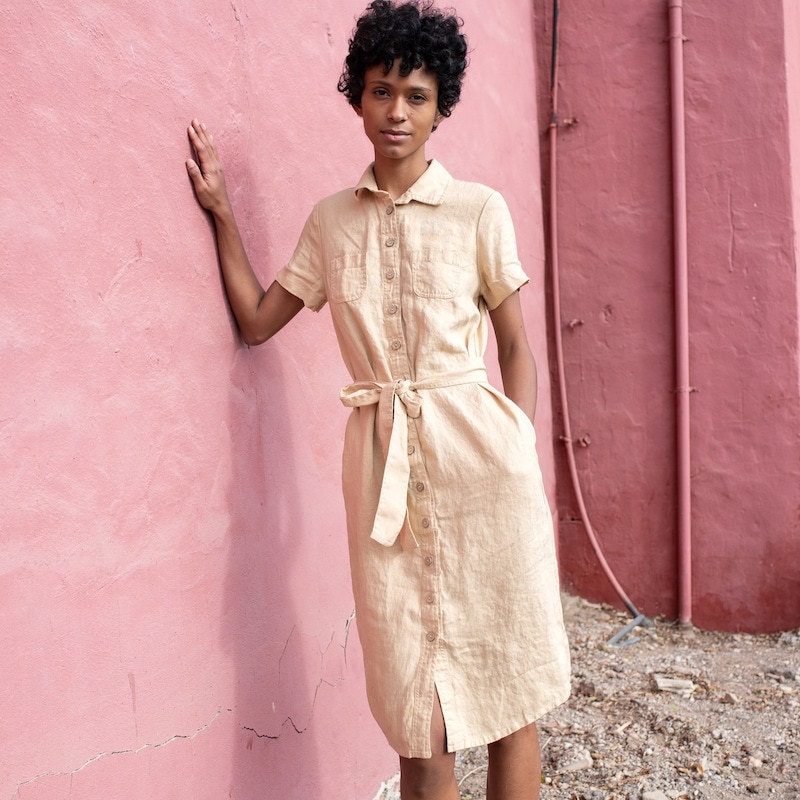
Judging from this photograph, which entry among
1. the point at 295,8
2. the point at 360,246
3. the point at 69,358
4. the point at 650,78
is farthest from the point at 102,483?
the point at 650,78

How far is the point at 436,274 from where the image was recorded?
1883 mm

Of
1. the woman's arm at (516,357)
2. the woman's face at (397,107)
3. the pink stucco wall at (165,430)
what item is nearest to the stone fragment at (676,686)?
the pink stucco wall at (165,430)

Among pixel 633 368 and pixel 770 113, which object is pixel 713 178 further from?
pixel 633 368

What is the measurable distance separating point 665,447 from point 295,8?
258cm

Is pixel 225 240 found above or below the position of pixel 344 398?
above

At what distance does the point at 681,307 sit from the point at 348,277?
250cm

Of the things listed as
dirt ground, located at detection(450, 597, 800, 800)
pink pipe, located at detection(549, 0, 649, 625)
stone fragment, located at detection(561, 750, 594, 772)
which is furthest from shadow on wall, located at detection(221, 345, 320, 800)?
pink pipe, located at detection(549, 0, 649, 625)

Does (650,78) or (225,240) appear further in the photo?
(650,78)

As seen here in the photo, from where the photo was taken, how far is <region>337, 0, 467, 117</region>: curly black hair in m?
1.81

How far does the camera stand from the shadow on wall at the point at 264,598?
6.58 ft

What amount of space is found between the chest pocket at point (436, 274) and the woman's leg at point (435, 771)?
80cm

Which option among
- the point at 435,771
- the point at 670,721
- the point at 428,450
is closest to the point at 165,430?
the point at 428,450

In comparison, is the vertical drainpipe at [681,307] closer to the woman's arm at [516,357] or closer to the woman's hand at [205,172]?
the woman's arm at [516,357]

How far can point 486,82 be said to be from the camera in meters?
3.76
